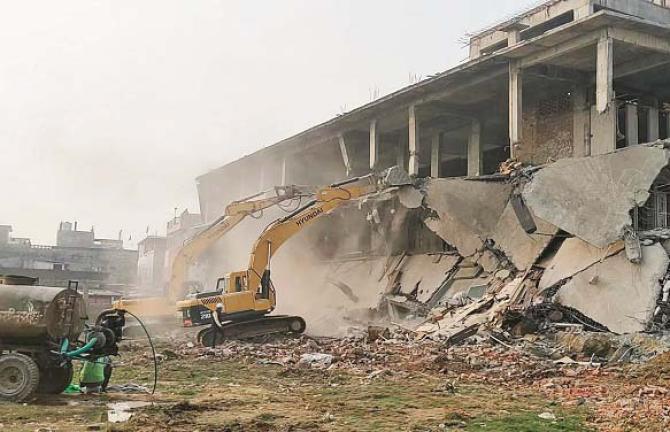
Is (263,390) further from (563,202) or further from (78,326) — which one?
(563,202)

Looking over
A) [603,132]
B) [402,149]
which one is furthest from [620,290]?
[402,149]

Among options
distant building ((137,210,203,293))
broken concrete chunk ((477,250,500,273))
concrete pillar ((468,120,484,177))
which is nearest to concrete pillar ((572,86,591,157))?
concrete pillar ((468,120,484,177))

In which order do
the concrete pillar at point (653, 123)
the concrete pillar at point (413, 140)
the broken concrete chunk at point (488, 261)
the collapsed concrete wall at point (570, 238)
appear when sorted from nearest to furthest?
the collapsed concrete wall at point (570, 238) → the broken concrete chunk at point (488, 261) → the concrete pillar at point (653, 123) → the concrete pillar at point (413, 140)

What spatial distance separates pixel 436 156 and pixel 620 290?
43.1ft

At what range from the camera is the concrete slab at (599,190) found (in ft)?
→ 47.0

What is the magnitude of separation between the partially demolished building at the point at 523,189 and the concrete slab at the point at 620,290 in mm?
25

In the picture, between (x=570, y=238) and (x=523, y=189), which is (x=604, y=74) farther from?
(x=570, y=238)

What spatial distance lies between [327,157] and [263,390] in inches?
846

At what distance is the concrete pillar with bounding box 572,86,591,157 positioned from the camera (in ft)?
64.4

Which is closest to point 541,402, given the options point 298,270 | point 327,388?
point 327,388

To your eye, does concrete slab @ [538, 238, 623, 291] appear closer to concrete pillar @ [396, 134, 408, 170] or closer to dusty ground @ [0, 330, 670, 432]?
dusty ground @ [0, 330, 670, 432]

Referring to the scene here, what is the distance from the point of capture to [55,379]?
929 cm

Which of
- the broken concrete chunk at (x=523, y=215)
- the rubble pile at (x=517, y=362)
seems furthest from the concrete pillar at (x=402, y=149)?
the rubble pile at (x=517, y=362)

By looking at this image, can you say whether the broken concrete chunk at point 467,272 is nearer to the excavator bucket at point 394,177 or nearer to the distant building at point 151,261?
the excavator bucket at point 394,177
